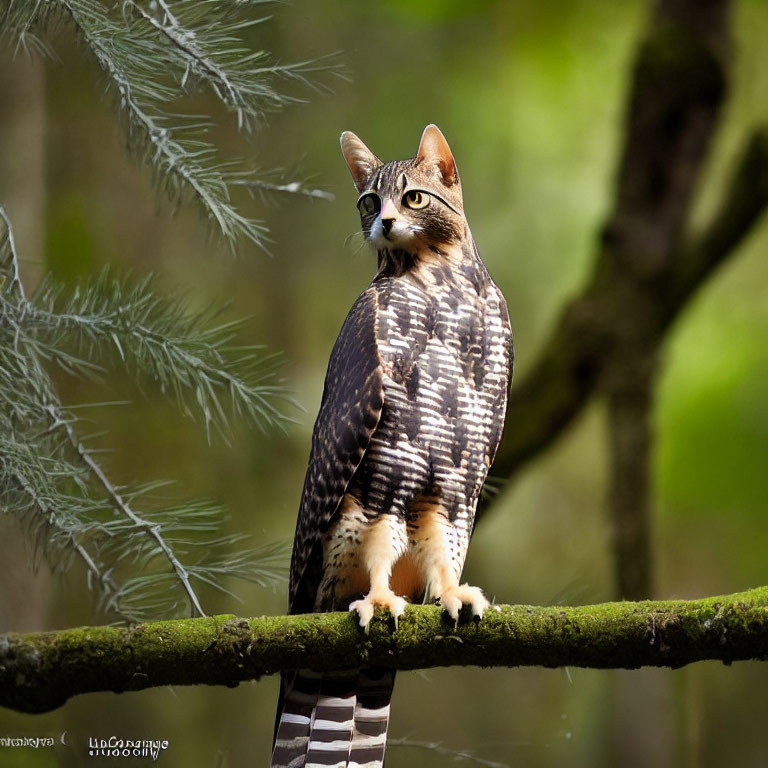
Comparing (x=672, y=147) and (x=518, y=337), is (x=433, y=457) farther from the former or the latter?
(x=518, y=337)

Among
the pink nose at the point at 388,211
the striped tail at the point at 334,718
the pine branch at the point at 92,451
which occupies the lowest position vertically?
the striped tail at the point at 334,718

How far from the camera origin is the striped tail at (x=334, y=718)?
1.89 m

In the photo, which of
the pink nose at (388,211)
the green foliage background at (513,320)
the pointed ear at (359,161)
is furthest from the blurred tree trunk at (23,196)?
the pink nose at (388,211)

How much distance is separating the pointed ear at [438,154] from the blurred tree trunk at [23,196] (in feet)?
3.41

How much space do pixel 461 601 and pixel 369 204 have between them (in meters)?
0.79

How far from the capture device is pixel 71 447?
1.96 metres

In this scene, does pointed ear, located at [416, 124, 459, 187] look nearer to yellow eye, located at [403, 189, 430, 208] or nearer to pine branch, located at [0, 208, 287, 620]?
A: yellow eye, located at [403, 189, 430, 208]

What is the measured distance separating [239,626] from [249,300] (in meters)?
2.82

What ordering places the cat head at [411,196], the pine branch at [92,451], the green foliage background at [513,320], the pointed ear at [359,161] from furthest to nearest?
Answer: the green foliage background at [513,320], the pointed ear at [359,161], the cat head at [411,196], the pine branch at [92,451]

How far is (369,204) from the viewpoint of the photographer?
1.98m

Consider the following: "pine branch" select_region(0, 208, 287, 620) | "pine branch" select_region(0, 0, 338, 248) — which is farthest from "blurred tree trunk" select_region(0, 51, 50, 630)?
"pine branch" select_region(0, 0, 338, 248)

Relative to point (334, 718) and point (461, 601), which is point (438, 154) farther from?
point (334, 718)

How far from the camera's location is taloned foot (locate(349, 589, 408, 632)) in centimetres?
170

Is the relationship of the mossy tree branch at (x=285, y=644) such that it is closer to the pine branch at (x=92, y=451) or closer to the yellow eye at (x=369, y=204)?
the pine branch at (x=92, y=451)
